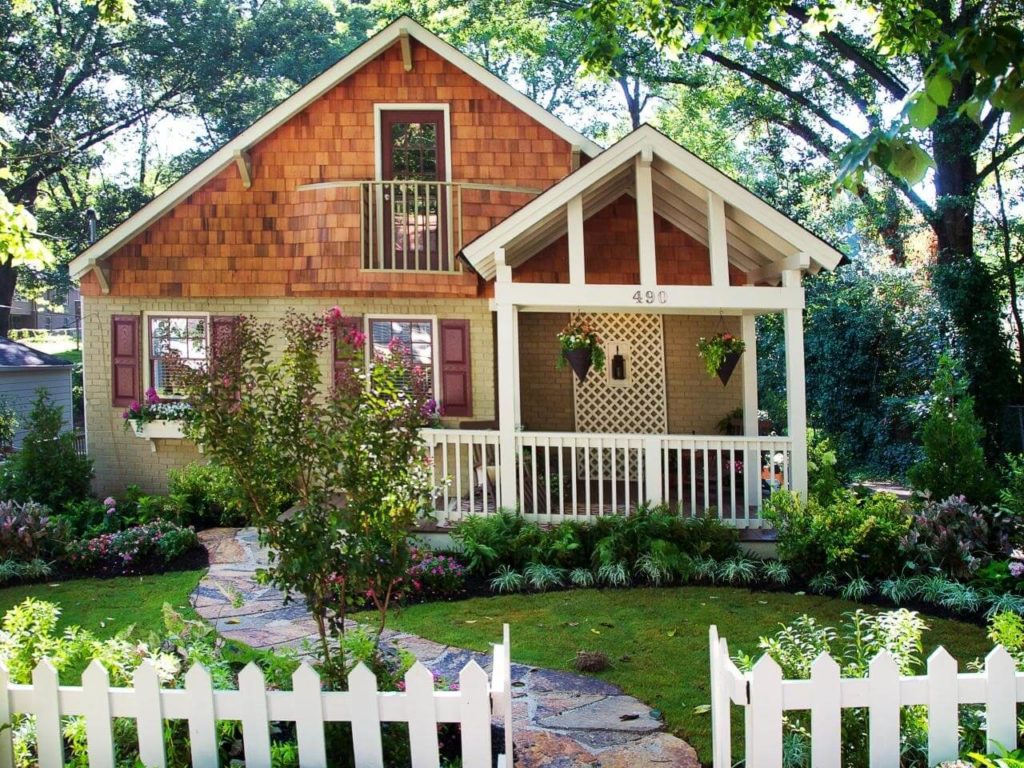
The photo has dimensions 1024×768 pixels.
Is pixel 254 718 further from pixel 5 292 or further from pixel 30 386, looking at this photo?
pixel 5 292

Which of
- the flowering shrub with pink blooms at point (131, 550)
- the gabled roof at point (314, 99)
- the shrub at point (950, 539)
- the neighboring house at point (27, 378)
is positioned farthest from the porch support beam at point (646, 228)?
the neighboring house at point (27, 378)

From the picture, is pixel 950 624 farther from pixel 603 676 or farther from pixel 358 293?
pixel 358 293

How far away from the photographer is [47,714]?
355 centimetres

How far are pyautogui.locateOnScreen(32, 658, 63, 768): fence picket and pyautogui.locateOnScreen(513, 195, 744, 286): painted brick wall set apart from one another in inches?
369

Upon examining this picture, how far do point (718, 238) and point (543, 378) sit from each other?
469 cm

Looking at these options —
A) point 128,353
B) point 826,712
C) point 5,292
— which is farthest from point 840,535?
point 5,292

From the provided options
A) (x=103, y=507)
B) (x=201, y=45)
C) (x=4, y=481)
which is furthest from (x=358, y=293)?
(x=201, y=45)

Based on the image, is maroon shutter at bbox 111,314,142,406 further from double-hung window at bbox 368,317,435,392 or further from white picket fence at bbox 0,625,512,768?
white picket fence at bbox 0,625,512,768

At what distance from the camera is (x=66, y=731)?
12.4 feet

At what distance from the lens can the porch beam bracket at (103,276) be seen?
41.1 ft

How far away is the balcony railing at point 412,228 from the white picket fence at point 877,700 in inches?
357

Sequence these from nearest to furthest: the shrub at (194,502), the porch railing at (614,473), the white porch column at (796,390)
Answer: the white porch column at (796,390) < the porch railing at (614,473) < the shrub at (194,502)

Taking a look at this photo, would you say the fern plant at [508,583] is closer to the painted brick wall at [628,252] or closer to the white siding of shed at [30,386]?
the painted brick wall at [628,252]

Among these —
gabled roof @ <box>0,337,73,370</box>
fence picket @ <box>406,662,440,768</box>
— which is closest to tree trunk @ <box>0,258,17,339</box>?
gabled roof @ <box>0,337,73,370</box>
